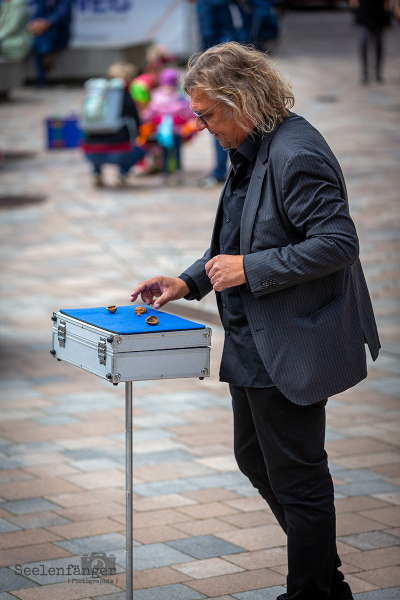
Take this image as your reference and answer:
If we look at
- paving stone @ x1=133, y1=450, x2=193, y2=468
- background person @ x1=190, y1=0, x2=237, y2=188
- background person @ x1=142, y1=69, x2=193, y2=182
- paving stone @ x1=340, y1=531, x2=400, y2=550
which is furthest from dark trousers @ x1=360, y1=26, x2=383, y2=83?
paving stone @ x1=340, y1=531, x2=400, y2=550

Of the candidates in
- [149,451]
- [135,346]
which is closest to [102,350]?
[135,346]

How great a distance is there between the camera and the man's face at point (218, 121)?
2.67 m

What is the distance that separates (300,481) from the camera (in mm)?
2723

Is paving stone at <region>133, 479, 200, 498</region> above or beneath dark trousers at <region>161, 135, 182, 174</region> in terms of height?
above

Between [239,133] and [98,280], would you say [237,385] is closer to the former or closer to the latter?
[239,133]

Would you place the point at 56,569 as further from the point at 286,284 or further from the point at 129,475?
the point at 286,284

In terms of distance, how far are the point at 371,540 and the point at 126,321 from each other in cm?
153

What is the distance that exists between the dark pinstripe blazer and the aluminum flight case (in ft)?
0.67

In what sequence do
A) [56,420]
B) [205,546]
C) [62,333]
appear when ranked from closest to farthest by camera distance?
[62,333] → [205,546] → [56,420]

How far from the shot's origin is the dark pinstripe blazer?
8.36 ft

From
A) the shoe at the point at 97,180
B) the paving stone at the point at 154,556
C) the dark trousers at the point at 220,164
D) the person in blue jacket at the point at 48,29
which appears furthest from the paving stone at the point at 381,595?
the person in blue jacket at the point at 48,29

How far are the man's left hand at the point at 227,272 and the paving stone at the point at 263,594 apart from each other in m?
1.19

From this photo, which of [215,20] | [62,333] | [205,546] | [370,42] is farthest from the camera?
[370,42]

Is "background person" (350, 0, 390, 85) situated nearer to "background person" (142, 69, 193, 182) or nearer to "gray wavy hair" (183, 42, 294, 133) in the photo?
"background person" (142, 69, 193, 182)
